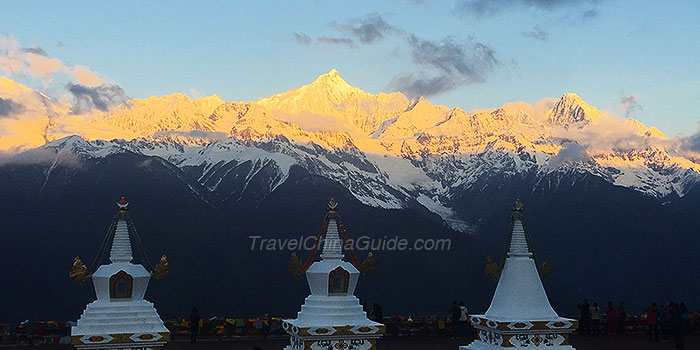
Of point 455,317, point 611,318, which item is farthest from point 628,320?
point 455,317

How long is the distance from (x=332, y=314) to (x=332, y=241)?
75.5 inches

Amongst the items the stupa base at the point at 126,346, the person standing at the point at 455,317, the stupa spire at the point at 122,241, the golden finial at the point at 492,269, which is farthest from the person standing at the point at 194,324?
the golden finial at the point at 492,269

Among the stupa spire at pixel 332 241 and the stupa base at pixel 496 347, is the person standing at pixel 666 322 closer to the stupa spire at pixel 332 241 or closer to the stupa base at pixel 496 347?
the stupa base at pixel 496 347

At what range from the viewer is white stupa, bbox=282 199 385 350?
65.1ft

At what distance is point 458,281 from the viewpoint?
82.1 metres

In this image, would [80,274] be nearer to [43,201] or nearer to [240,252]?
[240,252]

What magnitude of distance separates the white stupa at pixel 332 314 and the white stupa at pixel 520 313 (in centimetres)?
306

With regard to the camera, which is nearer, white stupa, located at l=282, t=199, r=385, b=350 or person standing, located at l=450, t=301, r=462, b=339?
white stupa, located at l=282, t=199, r=385, b=350

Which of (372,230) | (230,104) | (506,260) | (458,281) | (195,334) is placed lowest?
(195,334)

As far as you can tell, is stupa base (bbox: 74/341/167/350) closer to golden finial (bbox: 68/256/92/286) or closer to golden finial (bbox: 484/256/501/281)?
golden finial (bbox: 68/256/92/286)

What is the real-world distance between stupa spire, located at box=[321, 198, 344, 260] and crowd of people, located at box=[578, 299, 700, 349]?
13170 millimetres

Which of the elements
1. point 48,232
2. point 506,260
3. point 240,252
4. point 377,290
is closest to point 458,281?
point 377,290

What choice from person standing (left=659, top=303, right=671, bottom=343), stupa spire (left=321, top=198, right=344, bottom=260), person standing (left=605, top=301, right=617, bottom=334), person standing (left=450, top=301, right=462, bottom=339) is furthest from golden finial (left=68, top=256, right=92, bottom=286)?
person standing (left=605, top=301, right=617, bottom=334)

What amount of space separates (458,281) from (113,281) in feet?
213
